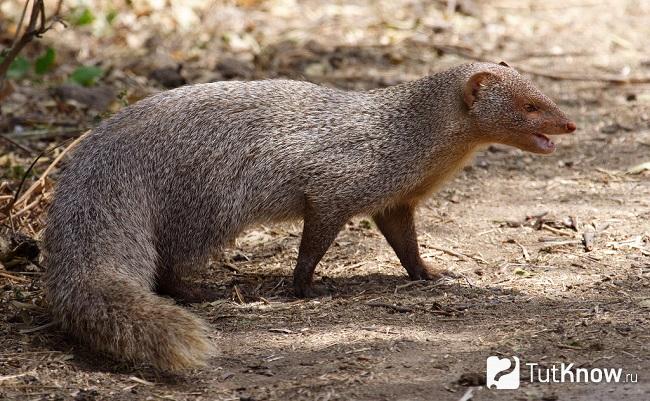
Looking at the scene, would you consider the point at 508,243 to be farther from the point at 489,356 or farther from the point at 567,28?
the point at 567,28

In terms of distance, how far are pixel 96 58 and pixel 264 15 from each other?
6.03ft

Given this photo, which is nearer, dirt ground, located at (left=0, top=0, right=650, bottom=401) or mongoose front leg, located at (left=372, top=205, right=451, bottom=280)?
dirt ground, located at (left=0, top=0, right=650, bottom=401)

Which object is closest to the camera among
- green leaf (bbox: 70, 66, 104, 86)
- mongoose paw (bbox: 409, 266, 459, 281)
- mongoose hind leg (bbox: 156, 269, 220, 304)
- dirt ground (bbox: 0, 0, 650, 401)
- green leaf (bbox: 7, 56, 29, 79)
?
dirt ground (bbox: 0, 0, 650, 401)

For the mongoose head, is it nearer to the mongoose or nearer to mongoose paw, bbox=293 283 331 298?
the mongoose

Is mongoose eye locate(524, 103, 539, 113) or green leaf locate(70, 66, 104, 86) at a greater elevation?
green leaf locate(70, 66, 104, 86)

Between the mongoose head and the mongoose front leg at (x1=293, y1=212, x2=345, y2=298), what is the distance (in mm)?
838

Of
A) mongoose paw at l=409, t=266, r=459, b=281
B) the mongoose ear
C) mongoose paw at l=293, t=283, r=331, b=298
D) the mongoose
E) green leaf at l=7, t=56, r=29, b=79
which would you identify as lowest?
mongoose paw at l=293, t=283, r=331, b=298

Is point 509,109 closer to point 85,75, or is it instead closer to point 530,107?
point 530,107

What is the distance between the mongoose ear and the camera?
4727 millimetres

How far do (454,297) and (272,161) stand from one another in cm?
104

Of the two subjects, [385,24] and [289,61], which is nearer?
[289,61]

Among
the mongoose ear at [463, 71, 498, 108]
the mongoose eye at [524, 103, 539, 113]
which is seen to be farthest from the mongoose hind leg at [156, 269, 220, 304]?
the mongoose eye at [524, 103, 539, 113]

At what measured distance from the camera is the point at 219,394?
3539 mm

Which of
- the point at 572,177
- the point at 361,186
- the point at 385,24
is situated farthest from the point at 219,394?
the point at 385,24
